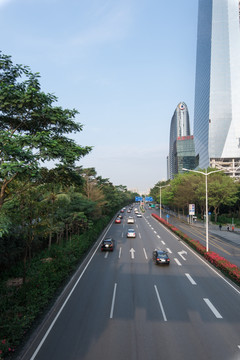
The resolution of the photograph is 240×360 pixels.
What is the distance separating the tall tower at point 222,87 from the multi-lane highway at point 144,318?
108 m

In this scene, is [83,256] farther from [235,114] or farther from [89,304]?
[235,114]

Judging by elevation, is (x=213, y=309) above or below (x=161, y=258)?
below

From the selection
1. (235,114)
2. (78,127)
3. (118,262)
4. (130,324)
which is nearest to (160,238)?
(118,262)

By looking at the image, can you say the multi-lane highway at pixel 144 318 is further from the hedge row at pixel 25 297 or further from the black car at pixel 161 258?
the black car at pixel 161 258

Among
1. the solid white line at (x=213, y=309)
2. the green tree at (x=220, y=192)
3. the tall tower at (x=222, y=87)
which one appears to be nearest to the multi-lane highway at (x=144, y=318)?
the solid white line at (x=213, y=309)

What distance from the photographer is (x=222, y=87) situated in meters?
117

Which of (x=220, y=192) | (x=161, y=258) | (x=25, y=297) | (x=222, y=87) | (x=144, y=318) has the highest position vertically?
(x=222, y=87)

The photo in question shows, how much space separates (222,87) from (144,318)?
133 m

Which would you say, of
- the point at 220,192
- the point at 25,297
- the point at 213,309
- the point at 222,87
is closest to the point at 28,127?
the point at 25,297

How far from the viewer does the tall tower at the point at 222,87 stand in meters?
116

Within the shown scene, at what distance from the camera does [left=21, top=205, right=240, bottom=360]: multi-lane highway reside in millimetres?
8812

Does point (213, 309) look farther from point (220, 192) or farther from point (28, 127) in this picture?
point (220, 192)

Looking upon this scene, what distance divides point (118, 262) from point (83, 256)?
434 cm

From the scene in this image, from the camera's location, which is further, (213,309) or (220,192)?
(220,192)
